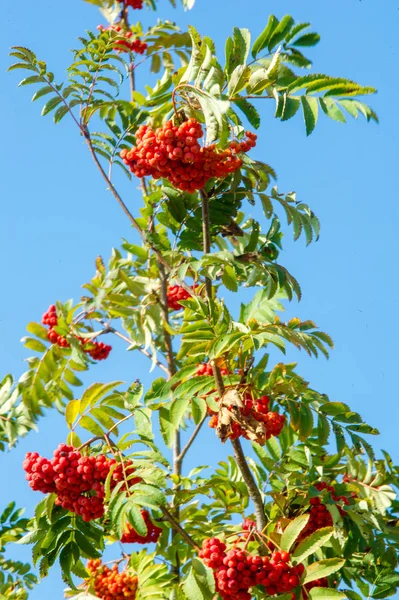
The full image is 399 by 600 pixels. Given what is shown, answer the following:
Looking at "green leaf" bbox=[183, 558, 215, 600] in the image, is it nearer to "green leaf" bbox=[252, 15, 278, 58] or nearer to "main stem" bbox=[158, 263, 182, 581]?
"main stem" bbox=[158, 263, 182, 581]

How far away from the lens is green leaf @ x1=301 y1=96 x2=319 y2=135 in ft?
9.41

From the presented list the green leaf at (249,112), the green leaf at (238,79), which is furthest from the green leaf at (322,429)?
the green leaf at (238,79)

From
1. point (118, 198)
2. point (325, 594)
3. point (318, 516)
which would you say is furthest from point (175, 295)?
point (325, 594)

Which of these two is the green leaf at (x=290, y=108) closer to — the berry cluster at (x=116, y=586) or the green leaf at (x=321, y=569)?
the green leaf at (x=321, y=569)

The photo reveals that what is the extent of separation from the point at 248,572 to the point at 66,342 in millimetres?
2145

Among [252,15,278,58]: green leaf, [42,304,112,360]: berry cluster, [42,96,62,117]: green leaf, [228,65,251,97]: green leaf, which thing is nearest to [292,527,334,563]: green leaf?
[228,65,251,97]: green leaf

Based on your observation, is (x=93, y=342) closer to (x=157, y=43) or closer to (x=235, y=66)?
(x=157, y=43)

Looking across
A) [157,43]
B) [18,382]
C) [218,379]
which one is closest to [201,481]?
[218,379]

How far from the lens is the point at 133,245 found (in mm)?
4691

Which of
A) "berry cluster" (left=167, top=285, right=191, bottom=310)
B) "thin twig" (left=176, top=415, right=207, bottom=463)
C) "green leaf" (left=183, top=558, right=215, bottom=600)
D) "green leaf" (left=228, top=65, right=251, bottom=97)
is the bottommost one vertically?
"green leaf" (left=183, top=558, right=215, bottom=600)

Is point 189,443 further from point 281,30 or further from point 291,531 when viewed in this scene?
point 281,30

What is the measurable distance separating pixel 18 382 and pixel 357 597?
74.5 inches

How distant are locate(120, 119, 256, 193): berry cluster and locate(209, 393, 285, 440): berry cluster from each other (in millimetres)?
931

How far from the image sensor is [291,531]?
3102mm
